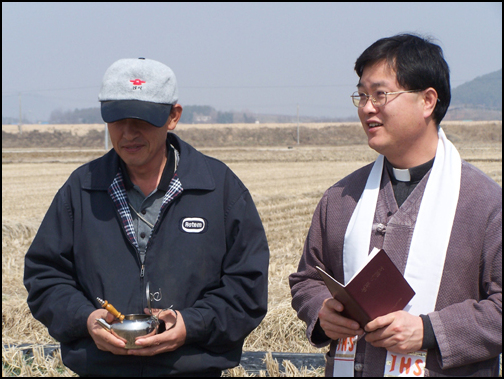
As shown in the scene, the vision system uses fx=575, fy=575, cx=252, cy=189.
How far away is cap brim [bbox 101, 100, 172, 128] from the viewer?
2504mm

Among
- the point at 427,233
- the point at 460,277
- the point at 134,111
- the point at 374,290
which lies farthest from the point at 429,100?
the point at 134,111

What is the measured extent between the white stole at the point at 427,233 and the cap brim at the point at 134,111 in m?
0.96

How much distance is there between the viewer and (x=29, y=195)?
15.4m

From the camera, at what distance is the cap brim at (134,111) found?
2504mm

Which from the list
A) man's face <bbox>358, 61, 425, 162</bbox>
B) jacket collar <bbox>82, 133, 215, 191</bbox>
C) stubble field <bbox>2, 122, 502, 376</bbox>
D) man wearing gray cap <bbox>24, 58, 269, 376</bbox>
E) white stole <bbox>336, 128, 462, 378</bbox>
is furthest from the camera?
stubble field <bbox>2, 122, 502, 376</bbox>

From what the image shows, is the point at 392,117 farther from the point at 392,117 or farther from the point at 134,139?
the point at 134,139

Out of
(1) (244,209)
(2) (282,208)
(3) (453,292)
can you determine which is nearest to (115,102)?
(1) (244,209)

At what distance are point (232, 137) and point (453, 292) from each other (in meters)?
76.0

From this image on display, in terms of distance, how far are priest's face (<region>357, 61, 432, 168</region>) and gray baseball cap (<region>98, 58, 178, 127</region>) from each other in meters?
0.89

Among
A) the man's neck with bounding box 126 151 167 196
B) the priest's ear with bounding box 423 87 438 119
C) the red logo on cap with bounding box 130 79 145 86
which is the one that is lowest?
the man's neck with bounding box 126 151 167 196

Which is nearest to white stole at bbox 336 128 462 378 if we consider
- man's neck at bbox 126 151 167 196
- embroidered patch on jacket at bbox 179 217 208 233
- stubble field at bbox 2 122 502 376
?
embroidered patch on jacket at bbox 179 217 208 233

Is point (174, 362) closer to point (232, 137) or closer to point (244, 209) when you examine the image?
point (244, 209)

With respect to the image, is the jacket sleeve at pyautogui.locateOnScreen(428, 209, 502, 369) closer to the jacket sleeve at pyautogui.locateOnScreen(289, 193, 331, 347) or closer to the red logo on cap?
the jacket sleeve at pyautogui.locateOnScreen(289, 193, 331, 347)

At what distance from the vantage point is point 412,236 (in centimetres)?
232
